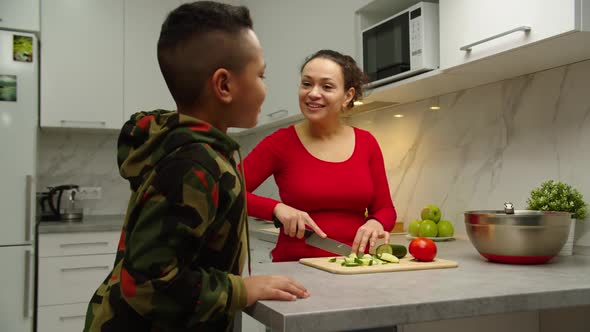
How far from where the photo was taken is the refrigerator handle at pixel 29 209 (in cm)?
275

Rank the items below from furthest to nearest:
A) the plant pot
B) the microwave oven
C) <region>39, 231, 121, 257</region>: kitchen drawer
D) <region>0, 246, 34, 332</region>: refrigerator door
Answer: <region>39, 231, 121, 257</region>: kitchen drawer → <region>0, 246, 34, 332</region>: refrigerator door → the microwave oven → the plant pot

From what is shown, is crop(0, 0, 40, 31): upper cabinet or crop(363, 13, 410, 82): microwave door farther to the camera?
crop(0, 0, 40, 31): upper cabinet

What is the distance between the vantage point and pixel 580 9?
1.25 meters

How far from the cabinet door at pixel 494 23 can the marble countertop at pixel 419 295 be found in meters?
0.58

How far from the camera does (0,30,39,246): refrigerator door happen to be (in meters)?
2.74

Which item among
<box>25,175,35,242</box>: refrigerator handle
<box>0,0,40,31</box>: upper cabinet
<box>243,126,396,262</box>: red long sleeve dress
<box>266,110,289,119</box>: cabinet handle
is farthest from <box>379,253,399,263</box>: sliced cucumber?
<box>0,0,40,31</box>: upper cabinet

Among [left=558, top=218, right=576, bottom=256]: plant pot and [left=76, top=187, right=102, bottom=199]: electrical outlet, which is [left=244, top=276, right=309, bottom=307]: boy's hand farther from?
[left=76, top=187, right=102, bottom=199]: electrical outlet

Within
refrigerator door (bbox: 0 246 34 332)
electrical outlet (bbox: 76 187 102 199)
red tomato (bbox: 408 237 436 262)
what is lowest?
refrigerator door (bbox: 0 246 34 332)

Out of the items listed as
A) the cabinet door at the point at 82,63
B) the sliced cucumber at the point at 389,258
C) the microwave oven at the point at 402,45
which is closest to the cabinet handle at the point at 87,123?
the cabinet door at the point at 82,63

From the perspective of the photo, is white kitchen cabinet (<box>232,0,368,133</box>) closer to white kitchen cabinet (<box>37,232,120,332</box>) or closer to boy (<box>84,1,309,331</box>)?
white kitchen cabinet (<box>37,232,120,332</box>)

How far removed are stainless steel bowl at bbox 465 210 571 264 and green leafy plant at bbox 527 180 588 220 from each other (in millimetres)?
307

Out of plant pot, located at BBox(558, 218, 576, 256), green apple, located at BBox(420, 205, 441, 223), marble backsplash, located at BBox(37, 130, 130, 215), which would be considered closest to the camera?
plant pot, located at BBox(558, 218, 576, 256)

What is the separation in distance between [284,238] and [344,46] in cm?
104

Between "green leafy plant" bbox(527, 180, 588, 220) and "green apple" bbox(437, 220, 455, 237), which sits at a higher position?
"green leafy plant" bbox(527, 180, 588, 220)
